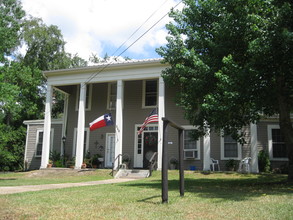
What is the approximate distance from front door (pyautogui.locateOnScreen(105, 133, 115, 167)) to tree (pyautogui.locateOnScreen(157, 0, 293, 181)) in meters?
9.21

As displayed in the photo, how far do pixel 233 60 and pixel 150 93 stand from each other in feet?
33.1

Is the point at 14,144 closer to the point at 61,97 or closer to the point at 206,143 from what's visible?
the point at 61,97

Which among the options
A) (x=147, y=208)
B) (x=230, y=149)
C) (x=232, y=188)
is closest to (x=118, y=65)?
(x=230, y=149)

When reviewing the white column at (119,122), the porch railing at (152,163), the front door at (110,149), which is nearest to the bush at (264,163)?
the porch railing at (152,163)

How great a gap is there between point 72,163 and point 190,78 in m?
11.4

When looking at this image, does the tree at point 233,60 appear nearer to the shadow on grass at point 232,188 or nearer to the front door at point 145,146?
the shadow on grass at point 232,188

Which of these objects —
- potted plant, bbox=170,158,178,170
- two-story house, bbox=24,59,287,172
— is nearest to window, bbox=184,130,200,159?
two-story house, bbox=24,59,287,172

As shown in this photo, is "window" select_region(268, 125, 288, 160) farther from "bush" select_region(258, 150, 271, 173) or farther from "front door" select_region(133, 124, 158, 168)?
"front door" select_region(133, 124, 158, 168)

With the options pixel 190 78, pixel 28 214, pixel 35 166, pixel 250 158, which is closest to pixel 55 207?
pixel 28 214

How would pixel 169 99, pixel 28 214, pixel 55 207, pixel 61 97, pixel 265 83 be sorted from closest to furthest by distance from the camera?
pixel 28 214, pixel 55 207, pixel 265 83, pixel 169 99, pixel 61 97

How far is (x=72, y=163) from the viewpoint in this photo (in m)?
19.0

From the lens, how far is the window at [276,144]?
1677 centimetres

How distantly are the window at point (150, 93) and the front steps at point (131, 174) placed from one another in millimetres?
4773

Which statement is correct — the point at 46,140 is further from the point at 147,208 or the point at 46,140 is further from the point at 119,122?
the point at 147,208
